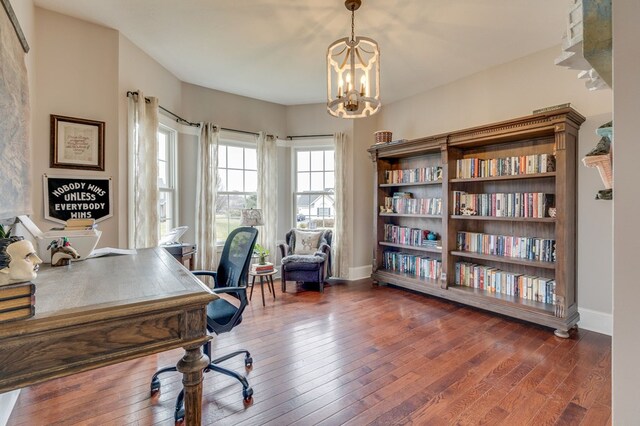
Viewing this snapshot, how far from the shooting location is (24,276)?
33.0 inches

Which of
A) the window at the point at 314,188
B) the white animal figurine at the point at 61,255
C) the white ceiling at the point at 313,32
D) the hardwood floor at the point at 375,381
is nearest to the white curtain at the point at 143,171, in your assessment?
the white ceiling at the point at 313,32

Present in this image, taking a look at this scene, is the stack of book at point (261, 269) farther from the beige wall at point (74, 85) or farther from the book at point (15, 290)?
the book at point (15, 290)

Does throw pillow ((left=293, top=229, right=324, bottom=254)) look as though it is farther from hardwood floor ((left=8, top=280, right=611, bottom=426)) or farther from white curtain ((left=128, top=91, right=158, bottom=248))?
white curtain ((left=128, top=91, right=158, bottom=248))

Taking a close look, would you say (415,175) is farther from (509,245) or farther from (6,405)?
(6,405)

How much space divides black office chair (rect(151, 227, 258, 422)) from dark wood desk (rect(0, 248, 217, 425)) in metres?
0.57

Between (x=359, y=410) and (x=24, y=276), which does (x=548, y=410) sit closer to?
(x=359, y=410)

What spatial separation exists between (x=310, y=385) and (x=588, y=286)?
2.85 metres

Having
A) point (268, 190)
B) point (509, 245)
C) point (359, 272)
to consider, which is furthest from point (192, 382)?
point (359, 272)

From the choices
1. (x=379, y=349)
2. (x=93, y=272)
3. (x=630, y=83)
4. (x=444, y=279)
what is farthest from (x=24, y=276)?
(x=444, y=279)

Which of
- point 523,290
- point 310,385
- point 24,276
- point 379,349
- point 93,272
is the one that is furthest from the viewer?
point 523,290

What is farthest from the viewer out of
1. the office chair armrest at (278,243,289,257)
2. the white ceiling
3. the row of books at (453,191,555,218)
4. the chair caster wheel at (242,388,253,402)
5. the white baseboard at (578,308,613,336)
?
the office chair armrest at (278,243,289,257)

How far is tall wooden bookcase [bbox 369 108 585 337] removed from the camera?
9.03ft

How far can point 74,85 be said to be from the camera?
2658mm

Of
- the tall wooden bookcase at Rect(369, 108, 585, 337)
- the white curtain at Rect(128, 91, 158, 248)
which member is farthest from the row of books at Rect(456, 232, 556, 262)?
the white curtain at Rect(128, 91, 158, 248)
